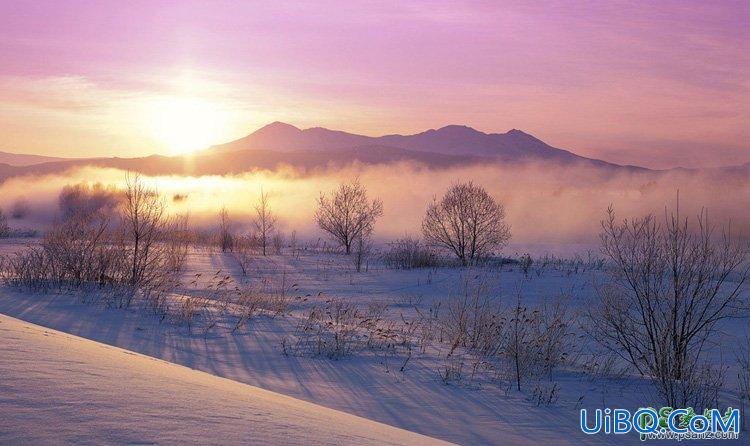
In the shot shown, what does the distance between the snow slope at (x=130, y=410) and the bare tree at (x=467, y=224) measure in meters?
29.2

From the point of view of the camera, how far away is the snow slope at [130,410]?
111 inches

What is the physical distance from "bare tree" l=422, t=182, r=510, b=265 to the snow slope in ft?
95.9

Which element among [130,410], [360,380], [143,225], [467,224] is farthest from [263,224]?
[130,410]

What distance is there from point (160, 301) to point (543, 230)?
76309mm

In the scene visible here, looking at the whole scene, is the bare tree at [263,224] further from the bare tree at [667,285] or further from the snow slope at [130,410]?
the snow slope at [130,410]

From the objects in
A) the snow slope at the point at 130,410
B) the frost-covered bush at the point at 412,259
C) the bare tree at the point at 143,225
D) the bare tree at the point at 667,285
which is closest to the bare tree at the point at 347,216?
the frost-covered bush at the point at 412,259

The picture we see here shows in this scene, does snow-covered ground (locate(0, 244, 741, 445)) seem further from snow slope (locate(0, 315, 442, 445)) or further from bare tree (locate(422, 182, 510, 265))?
bare tree (locate(422, 182, 510, 265))

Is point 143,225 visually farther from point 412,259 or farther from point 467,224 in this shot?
point 467,224

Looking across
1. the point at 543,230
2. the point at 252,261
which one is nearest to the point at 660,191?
the point at 543,230

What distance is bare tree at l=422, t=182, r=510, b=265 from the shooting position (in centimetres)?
3347

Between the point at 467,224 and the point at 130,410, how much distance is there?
31081 millimetres

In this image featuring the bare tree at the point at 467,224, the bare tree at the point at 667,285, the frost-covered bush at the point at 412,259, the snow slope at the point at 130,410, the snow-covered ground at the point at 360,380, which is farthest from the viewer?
the bare tree at the point at 467,224

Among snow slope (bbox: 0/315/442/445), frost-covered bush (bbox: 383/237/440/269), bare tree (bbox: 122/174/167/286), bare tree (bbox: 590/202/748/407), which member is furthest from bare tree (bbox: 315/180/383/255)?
snow slope (bbox: 0/315/442/445)

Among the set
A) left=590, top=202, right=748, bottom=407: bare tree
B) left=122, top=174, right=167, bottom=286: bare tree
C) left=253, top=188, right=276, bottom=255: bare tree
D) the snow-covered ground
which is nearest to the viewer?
the snow-covered ground
